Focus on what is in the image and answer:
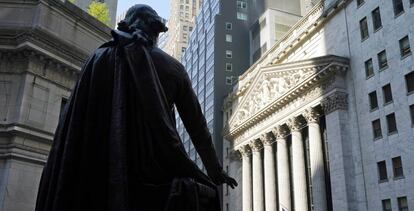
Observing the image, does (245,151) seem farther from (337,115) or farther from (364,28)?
(364,28)

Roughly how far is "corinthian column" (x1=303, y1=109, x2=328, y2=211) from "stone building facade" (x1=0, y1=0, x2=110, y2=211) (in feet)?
83.8

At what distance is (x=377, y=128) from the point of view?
34.4 m

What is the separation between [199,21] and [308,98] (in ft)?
173

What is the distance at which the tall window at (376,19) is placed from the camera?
35594 mm

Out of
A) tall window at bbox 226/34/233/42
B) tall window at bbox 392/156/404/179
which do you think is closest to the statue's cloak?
tall window at bbox 392/156/404/179

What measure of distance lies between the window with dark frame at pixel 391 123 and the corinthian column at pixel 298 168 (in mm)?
12472

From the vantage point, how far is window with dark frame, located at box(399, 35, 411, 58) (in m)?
31.9

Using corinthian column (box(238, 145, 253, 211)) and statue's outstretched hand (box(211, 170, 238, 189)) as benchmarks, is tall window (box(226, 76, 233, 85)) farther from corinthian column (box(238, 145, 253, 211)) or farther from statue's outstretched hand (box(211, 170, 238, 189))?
statue's outstretched hand (box(211, 170, 238, 189))

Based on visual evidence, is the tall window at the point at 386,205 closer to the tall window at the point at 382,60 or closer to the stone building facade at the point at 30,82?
the tall window at the point at 382,60

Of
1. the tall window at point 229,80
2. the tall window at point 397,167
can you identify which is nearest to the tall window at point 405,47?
the tall window at point 397,167

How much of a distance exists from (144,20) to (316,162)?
38.2 metres

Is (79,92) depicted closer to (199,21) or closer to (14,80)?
(14,80)

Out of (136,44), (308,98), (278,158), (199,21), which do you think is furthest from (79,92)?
(199,21)

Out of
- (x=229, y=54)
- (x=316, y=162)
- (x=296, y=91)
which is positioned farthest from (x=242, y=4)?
(x=316, y=162)
